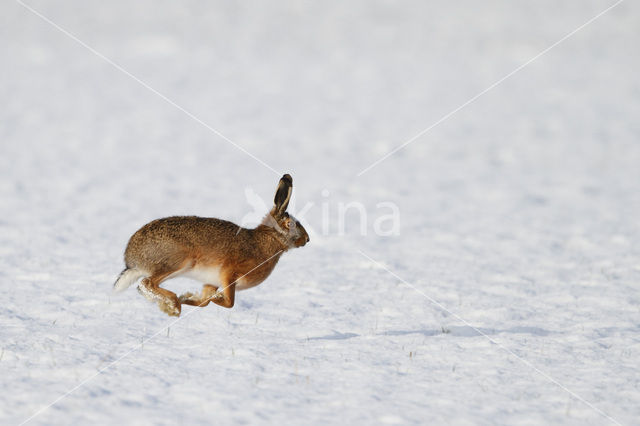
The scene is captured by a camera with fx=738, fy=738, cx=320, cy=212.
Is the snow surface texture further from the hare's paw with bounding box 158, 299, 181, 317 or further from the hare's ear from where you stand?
the hare's ear

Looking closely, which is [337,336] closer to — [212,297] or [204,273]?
[212,297]

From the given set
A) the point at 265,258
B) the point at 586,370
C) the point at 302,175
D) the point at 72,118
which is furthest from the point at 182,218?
the point at 72,118

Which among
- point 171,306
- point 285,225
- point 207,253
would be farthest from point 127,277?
point 285,225

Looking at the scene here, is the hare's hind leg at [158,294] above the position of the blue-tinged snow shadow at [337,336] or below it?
above

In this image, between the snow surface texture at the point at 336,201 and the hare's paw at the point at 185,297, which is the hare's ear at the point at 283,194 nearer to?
the hare's paw at the point at 185,297

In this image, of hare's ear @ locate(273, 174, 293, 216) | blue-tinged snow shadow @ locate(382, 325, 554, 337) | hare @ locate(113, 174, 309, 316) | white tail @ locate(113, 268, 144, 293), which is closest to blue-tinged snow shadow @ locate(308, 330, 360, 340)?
blue-tinged snow shadow @ locate(382, 325, 554, 337)

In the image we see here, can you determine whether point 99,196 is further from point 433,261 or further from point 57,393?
point 57,393

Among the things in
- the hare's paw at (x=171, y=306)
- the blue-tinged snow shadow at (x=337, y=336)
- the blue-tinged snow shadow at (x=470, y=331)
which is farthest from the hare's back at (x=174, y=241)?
the blue-tinged snow shadow at (x=470, y=331)
